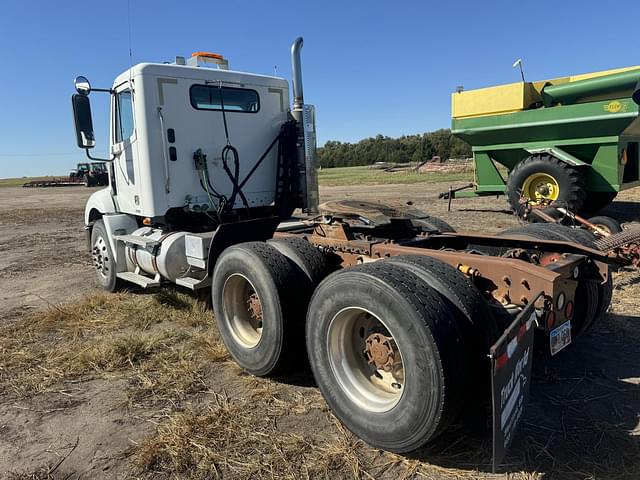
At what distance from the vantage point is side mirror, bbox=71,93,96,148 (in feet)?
18.1

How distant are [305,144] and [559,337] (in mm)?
3835

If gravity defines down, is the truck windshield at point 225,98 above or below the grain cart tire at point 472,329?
above

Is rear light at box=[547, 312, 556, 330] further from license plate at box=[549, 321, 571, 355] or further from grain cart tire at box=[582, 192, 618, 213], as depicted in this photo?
grain cart tire at box=[582, 192, 618, 213]

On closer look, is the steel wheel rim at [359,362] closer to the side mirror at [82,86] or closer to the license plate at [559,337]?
the license plate at [559,337]

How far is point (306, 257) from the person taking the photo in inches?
147

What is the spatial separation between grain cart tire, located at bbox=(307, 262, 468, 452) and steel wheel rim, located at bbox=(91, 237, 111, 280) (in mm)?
4360

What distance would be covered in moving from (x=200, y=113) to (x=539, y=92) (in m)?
7.55

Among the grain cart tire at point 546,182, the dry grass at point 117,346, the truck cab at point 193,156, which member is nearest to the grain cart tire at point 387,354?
the dry grass at point 117,346

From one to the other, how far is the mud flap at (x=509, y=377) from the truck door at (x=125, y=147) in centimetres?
459

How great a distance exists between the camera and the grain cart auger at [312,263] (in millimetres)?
2463

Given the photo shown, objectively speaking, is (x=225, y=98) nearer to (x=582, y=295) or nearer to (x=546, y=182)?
(x=582, y=295)

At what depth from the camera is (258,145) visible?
6035 mm

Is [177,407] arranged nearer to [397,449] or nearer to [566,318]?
[397,449]

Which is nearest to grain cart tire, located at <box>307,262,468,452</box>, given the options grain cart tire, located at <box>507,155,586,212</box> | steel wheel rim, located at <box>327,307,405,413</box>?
steel wheel rim, located at <box>327,307,405,413</box>
